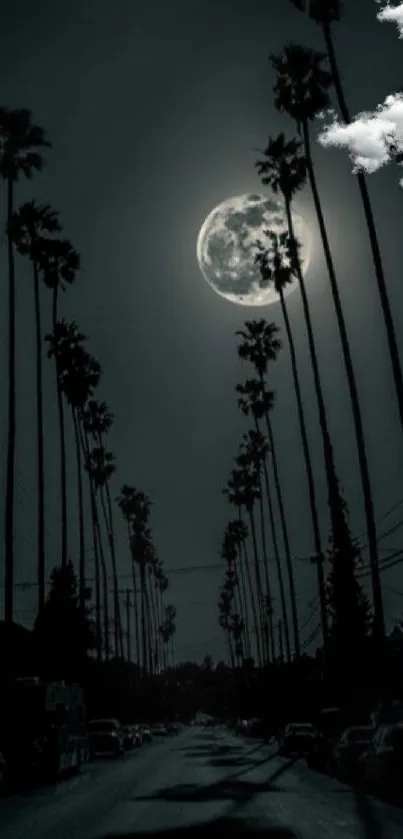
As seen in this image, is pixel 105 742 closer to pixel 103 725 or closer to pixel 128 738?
pixel 103 725

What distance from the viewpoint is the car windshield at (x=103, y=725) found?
5300 centimetres

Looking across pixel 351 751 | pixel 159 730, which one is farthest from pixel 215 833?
pixel 159 730

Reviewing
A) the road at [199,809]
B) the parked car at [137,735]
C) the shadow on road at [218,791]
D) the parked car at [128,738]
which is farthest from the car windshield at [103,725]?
the shadow on road at [218,791]

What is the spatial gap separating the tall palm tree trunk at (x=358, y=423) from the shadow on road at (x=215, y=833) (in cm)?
2228

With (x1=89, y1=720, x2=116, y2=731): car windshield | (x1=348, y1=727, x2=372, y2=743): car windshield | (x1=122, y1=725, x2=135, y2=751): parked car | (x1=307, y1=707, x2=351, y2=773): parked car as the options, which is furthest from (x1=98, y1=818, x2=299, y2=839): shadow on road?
(x1=122, y1=725, x2=135, y2=751): parked car

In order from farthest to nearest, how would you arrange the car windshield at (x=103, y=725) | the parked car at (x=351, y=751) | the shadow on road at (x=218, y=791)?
the car windshield at (x=103, y=725), the parked car at (x=351, y=751), the shadow on road at (x=218, y=791)

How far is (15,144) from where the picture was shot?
47688 millimetres

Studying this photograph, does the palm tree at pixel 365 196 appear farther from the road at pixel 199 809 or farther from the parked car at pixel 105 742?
the parked car at pixel 105 742

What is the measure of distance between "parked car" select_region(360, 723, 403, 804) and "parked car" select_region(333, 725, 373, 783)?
126 inches

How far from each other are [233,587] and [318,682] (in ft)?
298

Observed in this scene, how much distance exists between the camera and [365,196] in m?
37.1

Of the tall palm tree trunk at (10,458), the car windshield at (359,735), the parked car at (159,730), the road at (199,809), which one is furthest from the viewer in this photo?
the parked car at (159,730)

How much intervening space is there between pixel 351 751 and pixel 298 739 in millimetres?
18328

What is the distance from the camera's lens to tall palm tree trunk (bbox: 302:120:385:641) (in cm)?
3866
